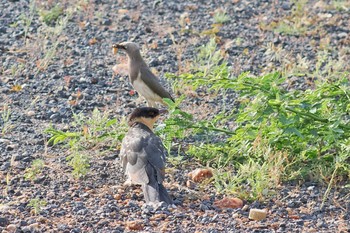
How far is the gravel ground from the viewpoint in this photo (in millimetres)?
8945

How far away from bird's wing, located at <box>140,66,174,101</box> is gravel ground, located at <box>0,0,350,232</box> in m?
0.41

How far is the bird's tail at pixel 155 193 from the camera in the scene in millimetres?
9219

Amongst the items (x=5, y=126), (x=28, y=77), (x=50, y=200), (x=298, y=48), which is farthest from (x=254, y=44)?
(x=50, y=200)

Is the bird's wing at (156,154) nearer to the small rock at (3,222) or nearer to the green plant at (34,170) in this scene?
the green plant at (34,170)

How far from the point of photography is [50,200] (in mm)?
9328

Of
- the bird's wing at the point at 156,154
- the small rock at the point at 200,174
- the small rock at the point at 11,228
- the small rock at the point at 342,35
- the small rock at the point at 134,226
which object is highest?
the bird's wing at the point at 156,154

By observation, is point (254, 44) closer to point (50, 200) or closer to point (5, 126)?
point (5, 126)

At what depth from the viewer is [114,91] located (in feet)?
42.5

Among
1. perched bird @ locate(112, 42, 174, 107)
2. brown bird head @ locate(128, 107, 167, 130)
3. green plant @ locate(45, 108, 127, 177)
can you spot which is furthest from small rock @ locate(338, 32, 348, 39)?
brown bird head @ locate(128, 107, 167, 130)

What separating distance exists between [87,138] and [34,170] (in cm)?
105

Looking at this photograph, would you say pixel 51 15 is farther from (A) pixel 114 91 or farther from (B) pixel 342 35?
(B) pixel 342 35

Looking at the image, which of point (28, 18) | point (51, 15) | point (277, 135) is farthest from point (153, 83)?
point (28, 18)

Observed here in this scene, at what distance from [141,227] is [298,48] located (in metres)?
6.60

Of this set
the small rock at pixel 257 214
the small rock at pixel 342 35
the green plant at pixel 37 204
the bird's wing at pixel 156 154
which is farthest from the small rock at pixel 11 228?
the small rock at pixel 342 35
